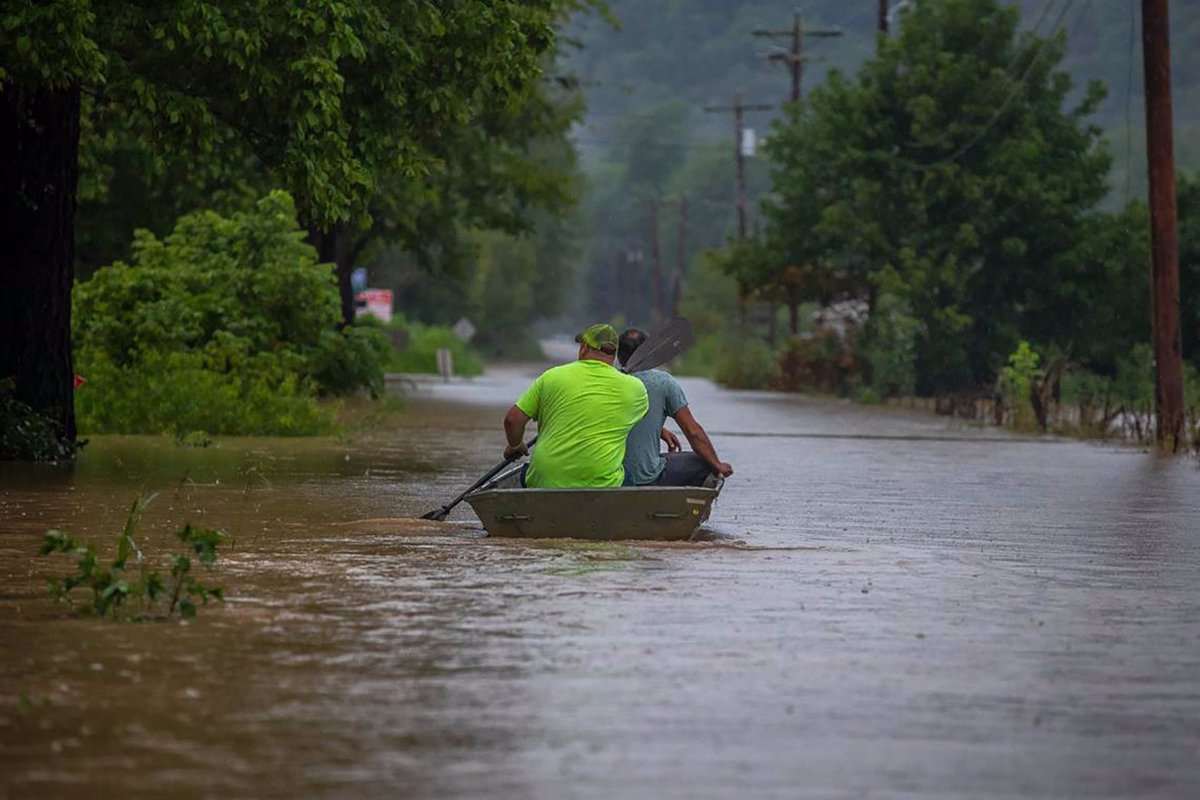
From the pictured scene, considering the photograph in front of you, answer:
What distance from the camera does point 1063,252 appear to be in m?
54.1

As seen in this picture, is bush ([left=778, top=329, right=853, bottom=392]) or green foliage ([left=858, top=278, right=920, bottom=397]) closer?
green foliage ([left=858, top=278, right=920, bottom=397])

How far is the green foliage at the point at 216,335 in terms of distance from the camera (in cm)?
3019

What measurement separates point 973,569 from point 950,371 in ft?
133

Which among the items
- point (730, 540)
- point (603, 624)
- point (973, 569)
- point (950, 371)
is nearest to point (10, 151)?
point (730, 540)

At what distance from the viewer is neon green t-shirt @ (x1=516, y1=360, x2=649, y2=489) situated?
52.5 ft

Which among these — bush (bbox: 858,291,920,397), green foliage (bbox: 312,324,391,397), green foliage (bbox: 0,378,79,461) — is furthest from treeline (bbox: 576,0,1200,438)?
green foliage (bbox: 0,378,79,461)

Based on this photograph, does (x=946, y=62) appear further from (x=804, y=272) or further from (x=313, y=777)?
(x=313, y=777)

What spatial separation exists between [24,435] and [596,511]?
→ 9.80 metres

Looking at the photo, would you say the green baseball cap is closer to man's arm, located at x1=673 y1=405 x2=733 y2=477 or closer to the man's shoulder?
the man's shoulder

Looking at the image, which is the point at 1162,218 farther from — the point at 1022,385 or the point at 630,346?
the point at 630,346

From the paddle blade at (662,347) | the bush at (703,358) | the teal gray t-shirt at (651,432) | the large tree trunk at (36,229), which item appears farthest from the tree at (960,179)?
the bush at (703,358)

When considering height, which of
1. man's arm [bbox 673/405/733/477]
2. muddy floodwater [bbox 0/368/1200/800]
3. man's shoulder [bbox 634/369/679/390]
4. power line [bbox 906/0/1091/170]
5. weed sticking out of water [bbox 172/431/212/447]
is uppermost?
power line [bbox 906/0/1091/170]

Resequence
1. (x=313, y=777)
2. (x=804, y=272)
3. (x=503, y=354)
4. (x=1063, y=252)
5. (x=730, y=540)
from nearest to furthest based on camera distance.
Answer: (x=313, y=777), (x=730, y=540), (x=1063, y=252), (x=804, y=272), (x=503, y=354)

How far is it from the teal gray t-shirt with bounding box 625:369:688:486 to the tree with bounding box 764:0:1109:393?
3719 centimetres
